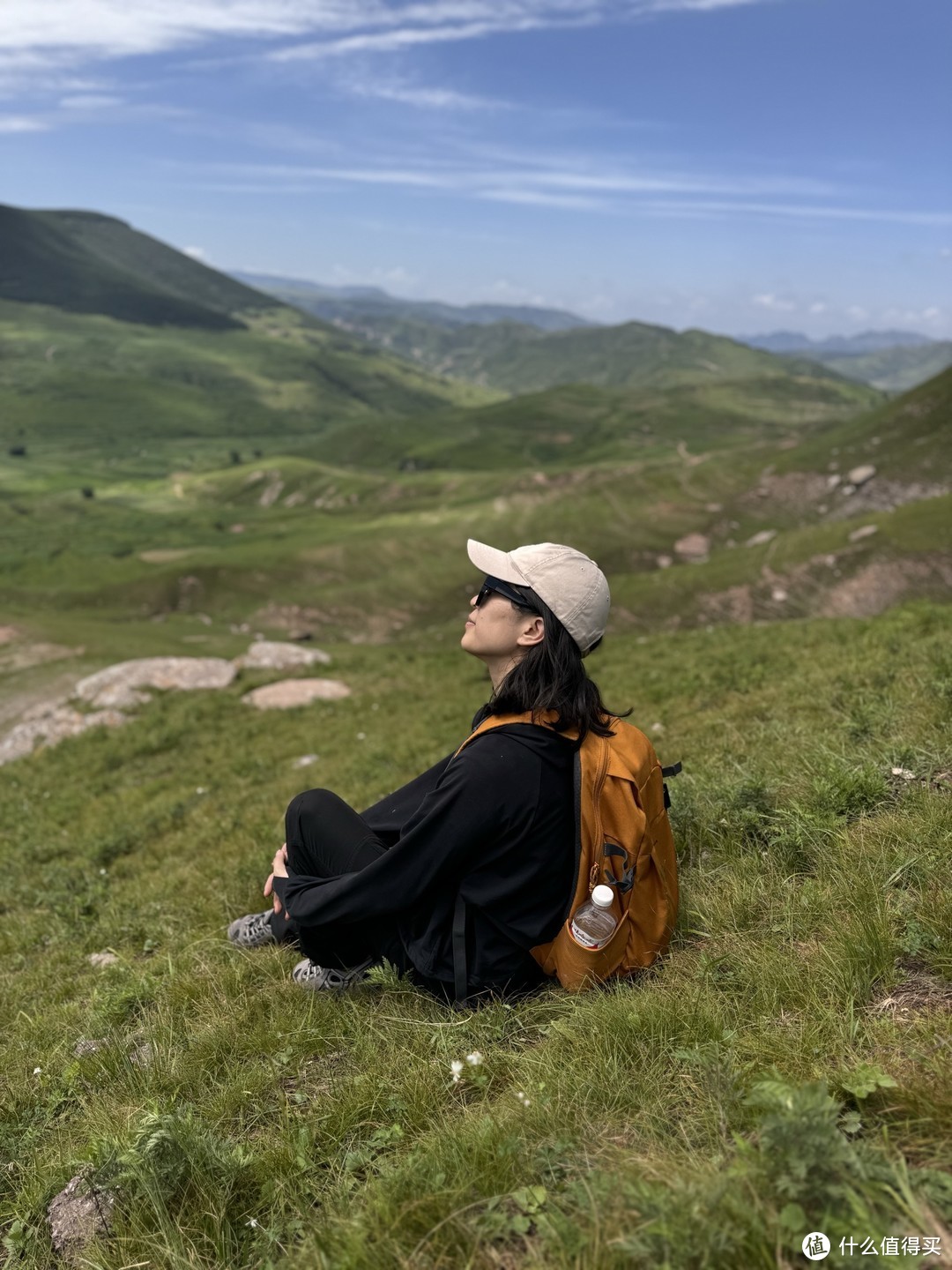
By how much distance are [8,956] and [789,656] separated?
15.2m

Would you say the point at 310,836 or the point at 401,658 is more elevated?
the point at 310,836

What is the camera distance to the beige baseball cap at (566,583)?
499 centimetres

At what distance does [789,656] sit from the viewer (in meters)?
16.1

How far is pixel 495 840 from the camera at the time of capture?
4648 mm

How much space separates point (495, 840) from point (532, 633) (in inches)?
57.0

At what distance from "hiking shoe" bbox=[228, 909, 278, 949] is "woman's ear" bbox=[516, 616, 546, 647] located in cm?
396

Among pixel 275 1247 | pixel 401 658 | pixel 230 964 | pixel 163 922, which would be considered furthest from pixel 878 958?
pixel 401 658

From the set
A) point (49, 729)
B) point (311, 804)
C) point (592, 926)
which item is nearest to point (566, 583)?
point (592, 926)

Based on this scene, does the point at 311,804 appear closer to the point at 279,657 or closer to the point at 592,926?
the point at 592,926

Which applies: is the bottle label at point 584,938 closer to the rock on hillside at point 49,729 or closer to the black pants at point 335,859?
the black pants at point 335,859

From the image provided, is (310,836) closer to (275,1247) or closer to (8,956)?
(275,1247)

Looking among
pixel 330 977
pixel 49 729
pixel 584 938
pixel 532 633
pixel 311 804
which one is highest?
pixel 532 633

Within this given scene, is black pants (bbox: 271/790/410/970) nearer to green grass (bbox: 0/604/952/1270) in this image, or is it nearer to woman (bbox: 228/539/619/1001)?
woman (bbox: 228/539/619/1001)

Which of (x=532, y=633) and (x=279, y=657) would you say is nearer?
(x=532, y=633)
